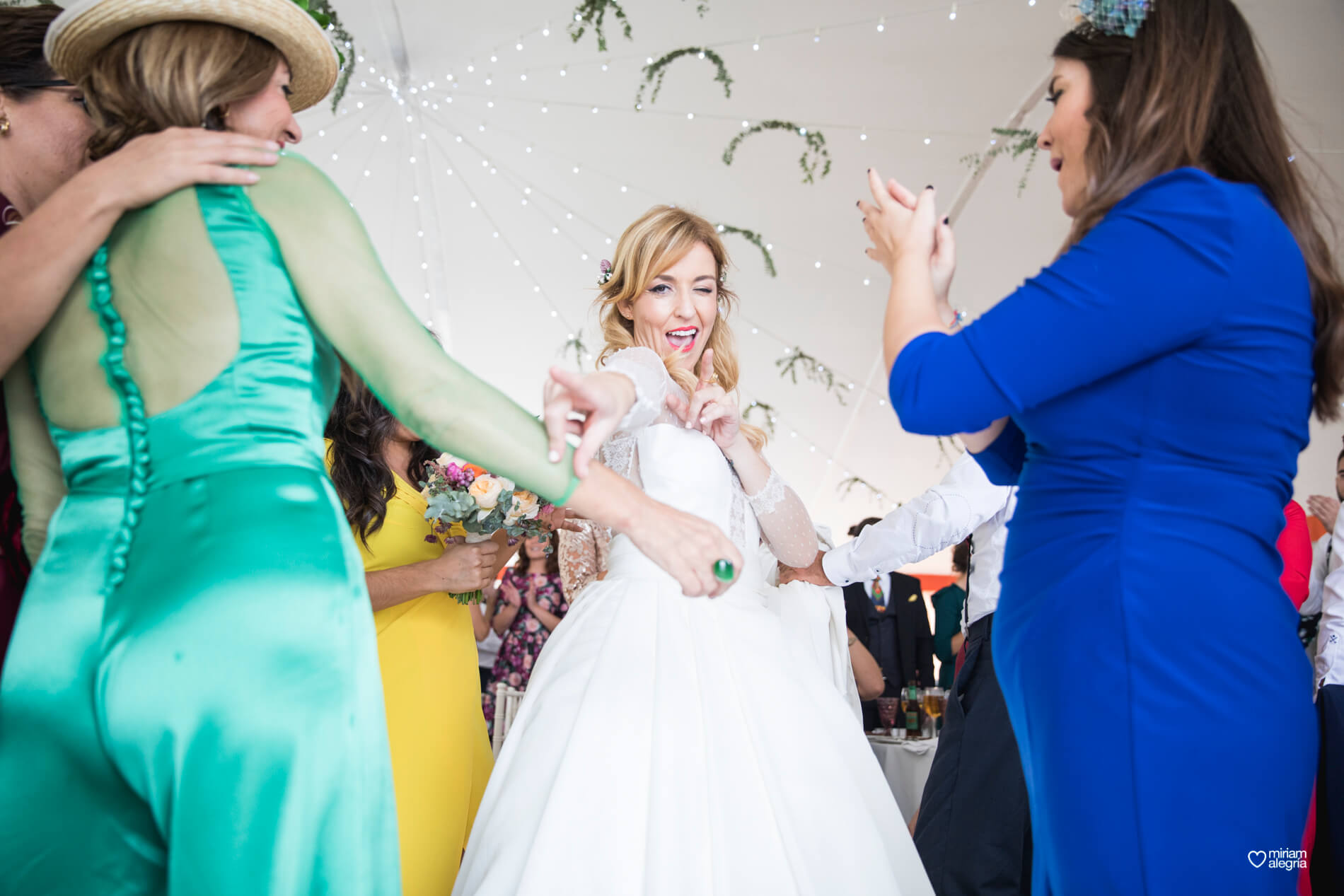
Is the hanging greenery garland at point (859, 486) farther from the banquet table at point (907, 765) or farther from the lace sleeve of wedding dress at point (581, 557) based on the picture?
the lace sleeve of wedding dress at point (581, 557)

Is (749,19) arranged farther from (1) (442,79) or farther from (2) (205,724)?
(2) (205,724)

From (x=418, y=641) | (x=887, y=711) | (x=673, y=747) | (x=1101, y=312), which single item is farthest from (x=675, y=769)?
(x=887, y=711)

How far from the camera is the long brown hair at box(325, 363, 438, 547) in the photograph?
2.63 m

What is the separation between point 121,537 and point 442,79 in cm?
512

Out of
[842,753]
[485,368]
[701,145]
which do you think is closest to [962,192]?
[701,145]

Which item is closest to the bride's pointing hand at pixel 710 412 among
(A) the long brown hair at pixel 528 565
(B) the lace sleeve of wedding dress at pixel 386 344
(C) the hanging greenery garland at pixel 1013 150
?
(B) the lace sleeve of wedding dress at pixel 386 344

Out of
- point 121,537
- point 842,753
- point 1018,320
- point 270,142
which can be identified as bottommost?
point 842,753

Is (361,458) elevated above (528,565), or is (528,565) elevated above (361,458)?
(361,458)

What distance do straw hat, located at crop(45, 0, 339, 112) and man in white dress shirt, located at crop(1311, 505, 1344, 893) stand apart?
374 centimetres

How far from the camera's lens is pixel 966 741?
3.20 meters

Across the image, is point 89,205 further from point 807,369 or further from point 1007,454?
point 807,369

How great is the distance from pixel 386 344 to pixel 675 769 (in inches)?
41.5

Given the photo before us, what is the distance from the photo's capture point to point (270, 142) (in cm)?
124

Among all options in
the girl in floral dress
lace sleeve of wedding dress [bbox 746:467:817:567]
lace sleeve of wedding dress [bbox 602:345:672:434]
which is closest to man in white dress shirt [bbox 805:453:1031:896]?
lace sleeve of wedding dress [bbox 746:467:817:567]
